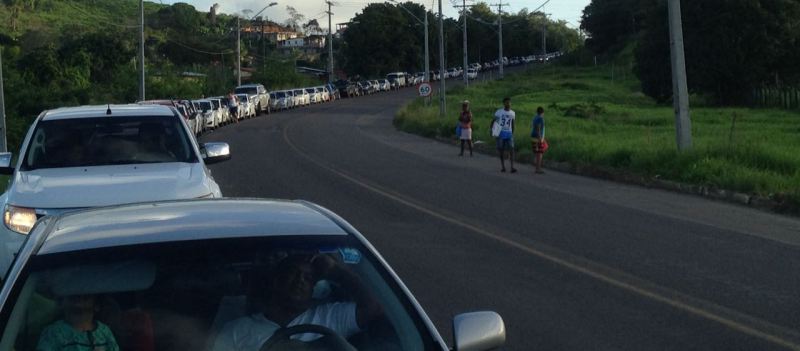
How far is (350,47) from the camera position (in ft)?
391

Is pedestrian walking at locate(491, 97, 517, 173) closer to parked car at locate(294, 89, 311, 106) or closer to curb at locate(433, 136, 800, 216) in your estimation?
curb at locate(433, 136, 800, 216)

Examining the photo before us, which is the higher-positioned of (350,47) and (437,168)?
(350,47)

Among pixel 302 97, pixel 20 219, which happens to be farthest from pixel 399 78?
pixel 20 219

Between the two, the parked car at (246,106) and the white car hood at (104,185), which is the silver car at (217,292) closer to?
the white car hood at (104,185)

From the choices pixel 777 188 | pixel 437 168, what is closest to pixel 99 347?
pixel 777 188

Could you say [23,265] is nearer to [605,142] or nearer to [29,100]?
[605,142]

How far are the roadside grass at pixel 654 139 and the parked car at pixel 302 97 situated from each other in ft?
37.2

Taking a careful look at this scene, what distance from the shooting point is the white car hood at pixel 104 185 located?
8961 mm

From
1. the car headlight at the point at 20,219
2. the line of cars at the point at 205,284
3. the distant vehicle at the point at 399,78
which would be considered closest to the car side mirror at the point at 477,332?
the line of cars at the point at 205,284

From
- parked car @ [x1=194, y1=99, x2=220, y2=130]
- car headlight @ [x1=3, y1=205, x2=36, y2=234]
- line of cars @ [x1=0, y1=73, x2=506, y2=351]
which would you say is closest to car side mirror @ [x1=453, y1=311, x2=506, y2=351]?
line of cars @ [x1=0, y1=73, x2=506, y2=351]

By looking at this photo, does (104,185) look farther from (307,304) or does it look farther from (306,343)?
(306,343)

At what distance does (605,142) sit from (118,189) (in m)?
21.4

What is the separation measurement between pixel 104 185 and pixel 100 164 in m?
1.34

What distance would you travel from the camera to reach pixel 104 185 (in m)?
9.27
